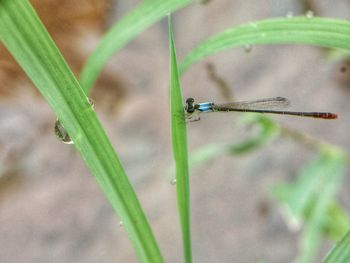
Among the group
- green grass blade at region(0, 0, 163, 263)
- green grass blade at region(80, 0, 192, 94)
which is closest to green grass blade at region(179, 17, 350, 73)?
green grass blade at region(80, 0, 192, 94)

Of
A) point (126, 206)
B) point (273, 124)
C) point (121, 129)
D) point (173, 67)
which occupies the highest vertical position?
point (121, 129)

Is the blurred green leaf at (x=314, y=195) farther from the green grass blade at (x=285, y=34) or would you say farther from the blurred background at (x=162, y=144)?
the green grass blade at (x=285, y=34)

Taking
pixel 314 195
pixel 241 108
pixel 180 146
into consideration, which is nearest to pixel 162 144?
pixel 314 195

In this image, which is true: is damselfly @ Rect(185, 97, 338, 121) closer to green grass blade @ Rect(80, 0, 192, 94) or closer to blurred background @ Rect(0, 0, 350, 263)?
green grass blade @ Rect(80, 0, 192, 94)

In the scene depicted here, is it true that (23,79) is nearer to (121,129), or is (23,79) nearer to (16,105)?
(16,105)

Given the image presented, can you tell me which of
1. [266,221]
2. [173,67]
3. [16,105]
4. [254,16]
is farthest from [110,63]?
[173,67]

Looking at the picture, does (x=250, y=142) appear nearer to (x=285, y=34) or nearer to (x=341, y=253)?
(x=285, y=34)
